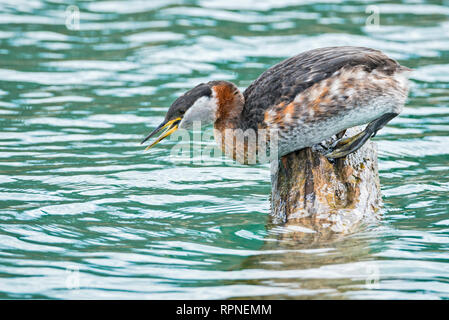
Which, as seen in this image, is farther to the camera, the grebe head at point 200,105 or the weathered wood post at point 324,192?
the grebe head at point 200,105

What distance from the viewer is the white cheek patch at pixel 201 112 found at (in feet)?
25.4

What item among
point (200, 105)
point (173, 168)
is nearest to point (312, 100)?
point (200, 105)

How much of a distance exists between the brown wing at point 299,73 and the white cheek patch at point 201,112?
0.33m

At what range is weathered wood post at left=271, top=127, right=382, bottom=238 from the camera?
702 centimetres

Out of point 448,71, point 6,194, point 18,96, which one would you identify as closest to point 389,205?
point 6,194

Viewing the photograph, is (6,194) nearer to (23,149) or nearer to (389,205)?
(23,149)

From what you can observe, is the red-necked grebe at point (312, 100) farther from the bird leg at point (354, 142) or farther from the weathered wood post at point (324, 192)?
the weathered wood post at point (324, 192)

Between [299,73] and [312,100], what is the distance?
1.00ft

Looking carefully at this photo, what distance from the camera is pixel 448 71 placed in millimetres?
12672

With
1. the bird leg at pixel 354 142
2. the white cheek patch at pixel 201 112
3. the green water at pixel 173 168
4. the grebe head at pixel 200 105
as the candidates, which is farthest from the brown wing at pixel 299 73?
the green water at pixel 173 168

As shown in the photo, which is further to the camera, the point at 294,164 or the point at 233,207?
the point at 233,207

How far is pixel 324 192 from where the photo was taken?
714cm

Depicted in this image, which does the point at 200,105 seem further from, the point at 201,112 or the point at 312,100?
the point at 312,100
